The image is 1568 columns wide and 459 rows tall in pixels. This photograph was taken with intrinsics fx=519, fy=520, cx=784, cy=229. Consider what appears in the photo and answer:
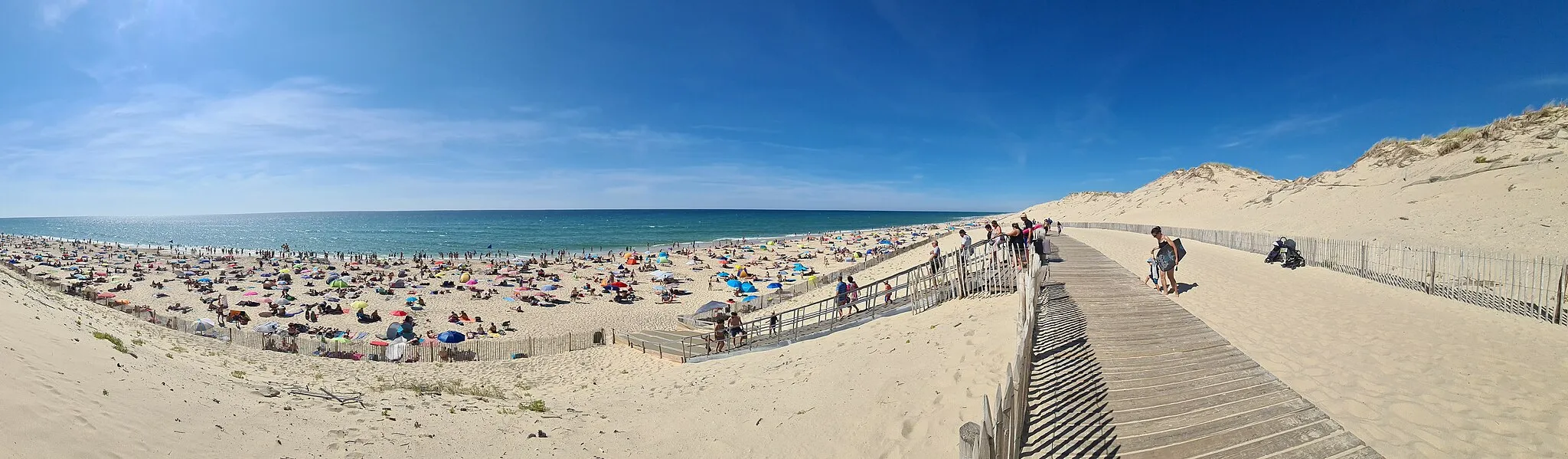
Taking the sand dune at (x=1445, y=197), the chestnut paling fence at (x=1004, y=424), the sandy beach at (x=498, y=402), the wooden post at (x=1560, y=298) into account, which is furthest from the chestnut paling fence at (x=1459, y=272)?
the chestnut paling fence at (x=1004, y=424)

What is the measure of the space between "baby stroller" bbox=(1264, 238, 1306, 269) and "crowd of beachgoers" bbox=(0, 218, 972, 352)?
1638 centimetres

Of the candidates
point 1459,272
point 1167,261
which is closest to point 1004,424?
point 1167,261

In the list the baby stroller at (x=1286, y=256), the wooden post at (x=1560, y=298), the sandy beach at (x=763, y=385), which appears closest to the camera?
the sandy beach at (x=763, y=385)

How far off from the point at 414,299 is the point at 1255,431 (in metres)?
29.0

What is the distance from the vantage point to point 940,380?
713 centimetres

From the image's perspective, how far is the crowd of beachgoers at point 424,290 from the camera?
20547mm

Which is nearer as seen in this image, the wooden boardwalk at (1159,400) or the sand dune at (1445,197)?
the wooden boardwalk at (1159,400)

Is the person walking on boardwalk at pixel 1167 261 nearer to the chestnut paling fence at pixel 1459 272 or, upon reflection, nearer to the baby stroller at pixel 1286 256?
the chestnut paling fence at pixel 1459 272

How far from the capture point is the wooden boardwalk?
14.4ft

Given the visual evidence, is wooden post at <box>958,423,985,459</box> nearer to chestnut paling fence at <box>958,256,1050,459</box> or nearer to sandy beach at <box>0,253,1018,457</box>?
chestnut paling fence at <box>958,256,1050,459</box>

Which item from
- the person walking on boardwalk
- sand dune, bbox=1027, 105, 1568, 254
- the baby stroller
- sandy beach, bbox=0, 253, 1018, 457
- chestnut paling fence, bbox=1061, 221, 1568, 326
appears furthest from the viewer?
sand dune, bbox=1027, 105, 1568, 254

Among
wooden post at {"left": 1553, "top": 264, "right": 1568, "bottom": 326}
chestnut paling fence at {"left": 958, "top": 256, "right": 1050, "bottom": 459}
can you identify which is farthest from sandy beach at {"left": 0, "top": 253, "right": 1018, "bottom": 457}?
wooden post at {"left": 1553, "top": 264, "right": 1568, "bottom": 326}

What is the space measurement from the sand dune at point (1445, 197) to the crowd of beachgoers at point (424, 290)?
997 inches

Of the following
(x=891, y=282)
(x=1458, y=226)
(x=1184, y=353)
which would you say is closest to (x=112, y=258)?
(x=891, y=282)
